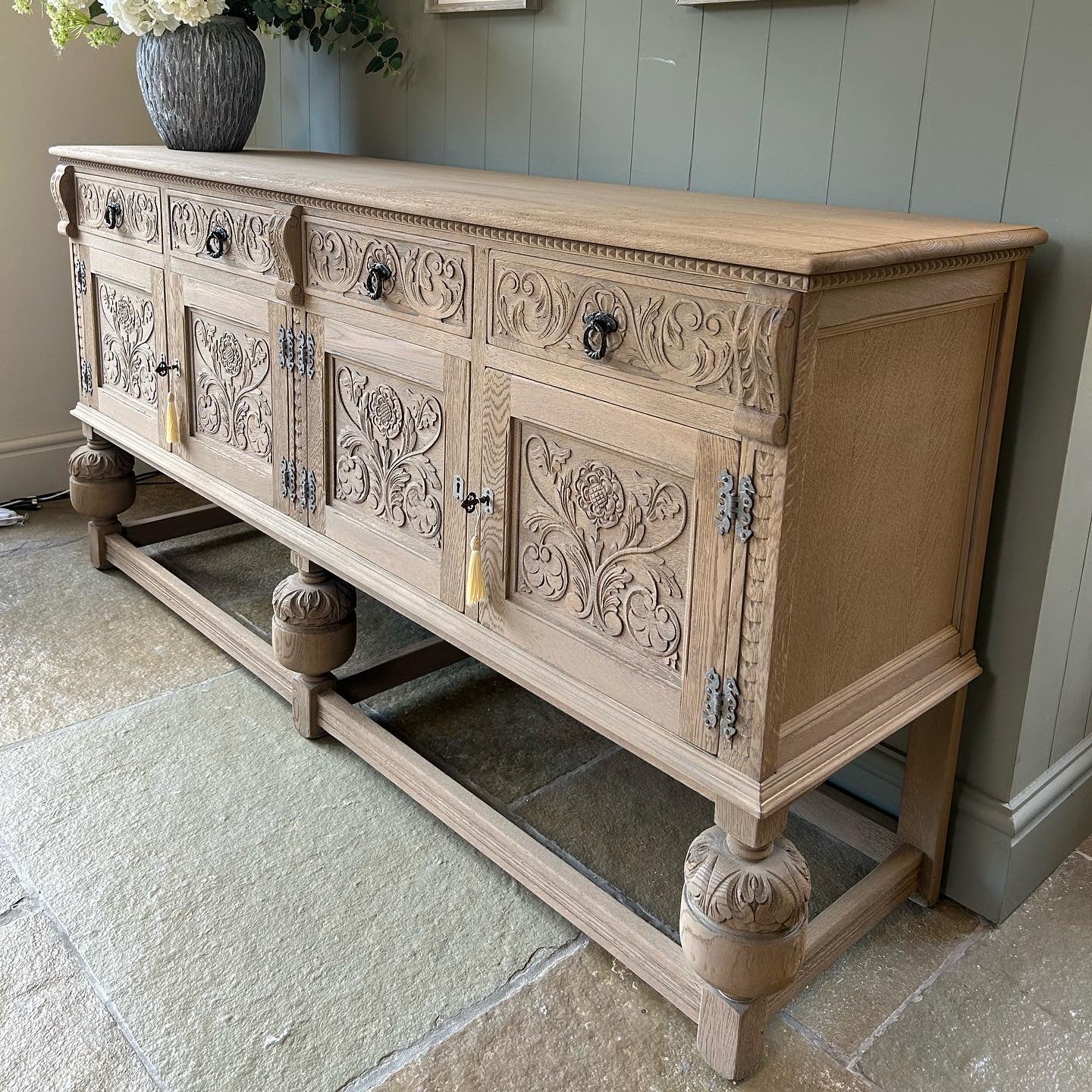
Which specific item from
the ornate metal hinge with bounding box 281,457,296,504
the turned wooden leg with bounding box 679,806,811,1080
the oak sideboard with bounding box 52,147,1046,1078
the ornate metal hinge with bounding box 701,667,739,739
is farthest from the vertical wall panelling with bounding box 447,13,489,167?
the turned wooden leg with bounding box 679,806,811,1080

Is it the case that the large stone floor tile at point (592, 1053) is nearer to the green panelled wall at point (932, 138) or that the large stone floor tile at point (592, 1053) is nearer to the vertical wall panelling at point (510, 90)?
the green panelled wall at point (932, 138)

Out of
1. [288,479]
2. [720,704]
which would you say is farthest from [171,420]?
[720,704]

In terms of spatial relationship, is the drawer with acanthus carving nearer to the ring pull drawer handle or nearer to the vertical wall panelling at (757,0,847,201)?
the ring pull drawer handle

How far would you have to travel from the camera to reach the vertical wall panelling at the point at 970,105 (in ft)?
4.76

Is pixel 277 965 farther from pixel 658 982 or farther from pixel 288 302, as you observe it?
Answer: pixel 288 302

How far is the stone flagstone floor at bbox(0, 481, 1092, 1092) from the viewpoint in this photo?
57.2 inches

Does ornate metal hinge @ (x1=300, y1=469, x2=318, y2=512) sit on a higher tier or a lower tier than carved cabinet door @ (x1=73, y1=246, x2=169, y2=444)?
lower

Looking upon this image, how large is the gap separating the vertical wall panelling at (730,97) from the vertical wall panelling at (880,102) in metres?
0.15

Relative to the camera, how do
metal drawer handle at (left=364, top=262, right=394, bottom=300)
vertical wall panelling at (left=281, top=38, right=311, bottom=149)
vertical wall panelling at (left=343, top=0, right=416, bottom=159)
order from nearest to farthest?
1. metal drawer handle at (left=364, top=262, right=394, bottom=300)
2. vertical wall panelling at (left=343, top=0, right=416, bottom=159)
3. vertical wall panelling at (left=281, top=38, right=311, bottom=149)

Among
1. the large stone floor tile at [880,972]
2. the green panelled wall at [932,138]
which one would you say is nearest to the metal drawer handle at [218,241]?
the green panelled wall at [932,138]

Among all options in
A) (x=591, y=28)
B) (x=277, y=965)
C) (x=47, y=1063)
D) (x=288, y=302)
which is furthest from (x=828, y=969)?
(x=591, y=28)

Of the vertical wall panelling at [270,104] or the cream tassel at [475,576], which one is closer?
the cream tassel at [475,576]

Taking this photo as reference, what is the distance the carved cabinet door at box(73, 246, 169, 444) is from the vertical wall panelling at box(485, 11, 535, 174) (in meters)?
0.71

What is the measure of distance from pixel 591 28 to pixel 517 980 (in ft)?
5.13
